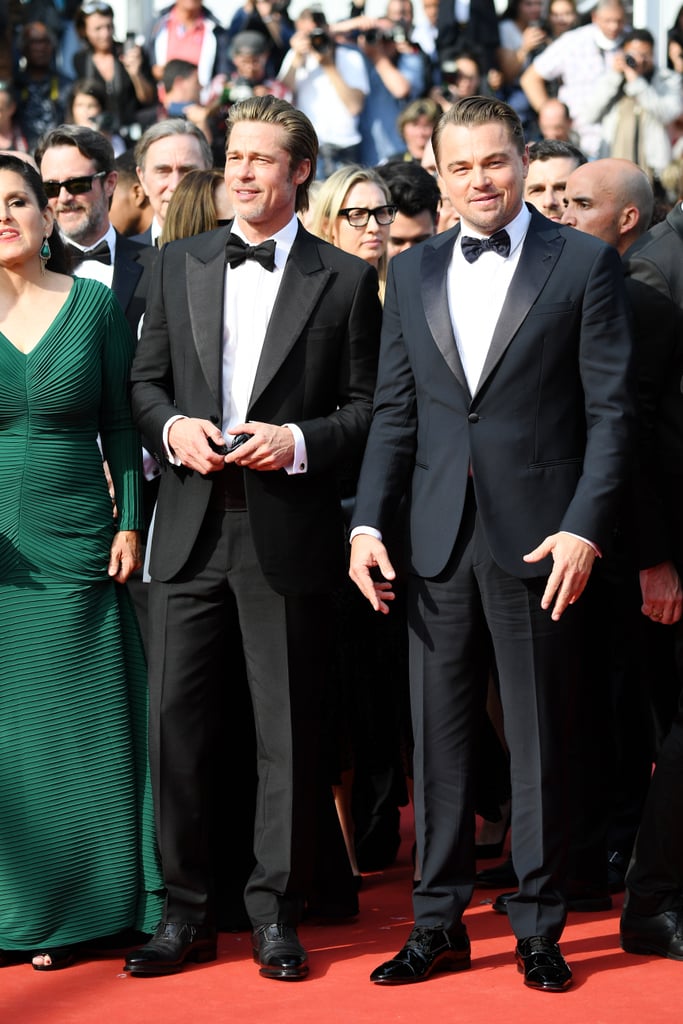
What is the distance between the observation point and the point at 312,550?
397 cm

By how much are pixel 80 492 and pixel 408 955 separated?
1.51 meters

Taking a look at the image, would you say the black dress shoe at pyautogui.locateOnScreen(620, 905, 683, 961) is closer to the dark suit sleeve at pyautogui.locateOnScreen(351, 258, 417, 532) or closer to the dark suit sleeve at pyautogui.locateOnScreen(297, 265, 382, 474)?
the dark suit sleeve at pyautogui.locateOnScreen(351, 258, 417, 532)

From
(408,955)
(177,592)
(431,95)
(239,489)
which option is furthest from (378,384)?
(431,95)

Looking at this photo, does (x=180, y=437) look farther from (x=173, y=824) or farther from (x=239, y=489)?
(x=173, y=824)

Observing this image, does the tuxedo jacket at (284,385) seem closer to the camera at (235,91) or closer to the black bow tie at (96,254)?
the black bow tie at (96,254)

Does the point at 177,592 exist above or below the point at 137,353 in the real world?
below

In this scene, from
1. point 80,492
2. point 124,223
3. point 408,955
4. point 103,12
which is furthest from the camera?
point 103,12

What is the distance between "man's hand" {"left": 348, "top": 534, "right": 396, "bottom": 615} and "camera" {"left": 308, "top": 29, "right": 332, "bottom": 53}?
7.01m

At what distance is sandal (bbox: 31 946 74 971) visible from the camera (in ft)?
13.2

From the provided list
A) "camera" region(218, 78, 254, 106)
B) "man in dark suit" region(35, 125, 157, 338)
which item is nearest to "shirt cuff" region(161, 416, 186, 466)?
"man in dark suit" region(35, 125, 157, 338)

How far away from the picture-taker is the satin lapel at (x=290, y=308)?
3941mm

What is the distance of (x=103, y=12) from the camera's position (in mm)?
10391

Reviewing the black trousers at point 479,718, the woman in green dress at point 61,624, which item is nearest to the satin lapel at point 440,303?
the black trousers at point 479,718

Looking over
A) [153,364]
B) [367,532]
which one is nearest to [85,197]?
[153,364]
